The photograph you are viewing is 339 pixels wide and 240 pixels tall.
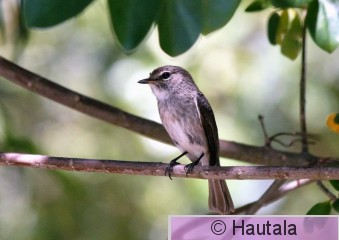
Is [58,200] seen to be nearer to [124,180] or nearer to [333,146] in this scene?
[124,180]

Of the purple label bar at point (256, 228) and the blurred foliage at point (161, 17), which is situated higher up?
the blurred foliage at point (161, 17)

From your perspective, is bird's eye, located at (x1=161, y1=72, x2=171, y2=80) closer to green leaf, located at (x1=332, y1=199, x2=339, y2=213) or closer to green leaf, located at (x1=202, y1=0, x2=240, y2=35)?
green leaf, located at (x1=332, y1=199, x2=339, y2=213)

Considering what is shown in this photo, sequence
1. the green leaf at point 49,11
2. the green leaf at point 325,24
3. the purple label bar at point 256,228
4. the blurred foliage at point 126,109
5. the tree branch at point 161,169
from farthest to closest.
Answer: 1. the blurred foliage at point 126,109
2. the green leaf at point 325,24
3. the tree branch at point 161,169
4. the purple label bar at point 256,228
5. the green leaf at point 49,11

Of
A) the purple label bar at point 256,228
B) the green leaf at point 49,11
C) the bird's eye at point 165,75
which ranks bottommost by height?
the purple label bar at point 256,228

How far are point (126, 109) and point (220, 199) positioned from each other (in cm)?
99

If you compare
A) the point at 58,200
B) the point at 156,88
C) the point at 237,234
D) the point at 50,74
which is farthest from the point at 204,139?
the point at 50,74

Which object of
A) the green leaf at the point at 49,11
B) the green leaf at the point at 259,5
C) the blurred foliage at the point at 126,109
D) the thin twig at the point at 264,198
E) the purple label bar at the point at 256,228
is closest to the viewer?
the green leaf at the point at 49,11

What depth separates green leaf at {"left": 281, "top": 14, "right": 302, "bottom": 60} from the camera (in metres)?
2.45

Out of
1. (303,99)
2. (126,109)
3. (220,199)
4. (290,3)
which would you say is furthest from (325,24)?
(126,109)

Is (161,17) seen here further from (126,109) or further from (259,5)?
(126,109)

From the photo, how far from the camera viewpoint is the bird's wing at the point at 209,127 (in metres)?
2.64

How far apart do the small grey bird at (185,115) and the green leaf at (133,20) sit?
910 millimetres

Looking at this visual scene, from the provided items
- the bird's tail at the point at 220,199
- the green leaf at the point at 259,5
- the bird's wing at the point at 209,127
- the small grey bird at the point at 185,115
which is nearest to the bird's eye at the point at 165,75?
the small grey bird at the point at 185,115

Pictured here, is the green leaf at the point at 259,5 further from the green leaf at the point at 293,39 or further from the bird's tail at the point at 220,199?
the bird's tail at the point at 220,199
